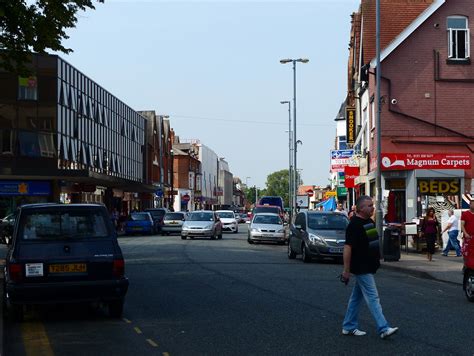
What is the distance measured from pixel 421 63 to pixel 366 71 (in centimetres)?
279

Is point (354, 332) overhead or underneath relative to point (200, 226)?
underneath

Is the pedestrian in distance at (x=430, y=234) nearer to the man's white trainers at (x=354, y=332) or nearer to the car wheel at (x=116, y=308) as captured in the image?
the car wheel at (x=116, y=308)

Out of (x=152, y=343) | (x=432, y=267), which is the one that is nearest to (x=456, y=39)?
(x=432, y=267)

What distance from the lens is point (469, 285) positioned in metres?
13.7

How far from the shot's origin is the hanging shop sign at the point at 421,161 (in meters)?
30.6

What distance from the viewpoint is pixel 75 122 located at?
55.2 meters

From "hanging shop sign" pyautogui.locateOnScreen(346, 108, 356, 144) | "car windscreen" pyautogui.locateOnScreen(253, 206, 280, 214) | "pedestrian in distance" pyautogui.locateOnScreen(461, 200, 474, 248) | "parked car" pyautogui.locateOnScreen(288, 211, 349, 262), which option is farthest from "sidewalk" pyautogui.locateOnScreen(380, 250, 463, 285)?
"car windscreen" pyautogui.locateOnScreen(253, 206, 280, 214)

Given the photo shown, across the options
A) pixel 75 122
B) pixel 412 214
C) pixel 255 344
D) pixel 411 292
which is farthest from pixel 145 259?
pixel 75 122

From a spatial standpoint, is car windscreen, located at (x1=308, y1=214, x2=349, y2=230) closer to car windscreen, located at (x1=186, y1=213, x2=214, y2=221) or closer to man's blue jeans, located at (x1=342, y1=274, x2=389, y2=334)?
man's blue jeans, located at (x1=342, y1=274, x2=389, y2=334)

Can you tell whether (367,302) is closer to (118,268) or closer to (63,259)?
(118,268)

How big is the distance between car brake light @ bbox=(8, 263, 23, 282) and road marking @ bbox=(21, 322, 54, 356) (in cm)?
70

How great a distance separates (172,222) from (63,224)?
124 ft

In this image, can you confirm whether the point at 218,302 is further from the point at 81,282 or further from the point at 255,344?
the point at 255,344

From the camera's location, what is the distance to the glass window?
111 feet
